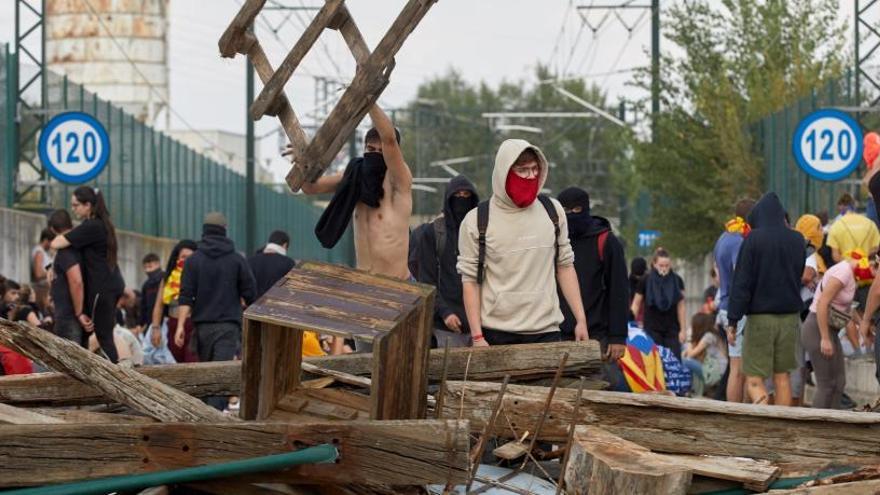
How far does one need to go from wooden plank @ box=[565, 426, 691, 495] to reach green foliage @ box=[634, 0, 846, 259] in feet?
92.1

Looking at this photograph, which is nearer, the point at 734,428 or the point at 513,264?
the point at 734,428

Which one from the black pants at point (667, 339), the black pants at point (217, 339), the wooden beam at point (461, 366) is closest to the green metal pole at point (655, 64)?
the black pants at point (667, 339)

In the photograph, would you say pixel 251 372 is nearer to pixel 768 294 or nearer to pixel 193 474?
pixel 193 474

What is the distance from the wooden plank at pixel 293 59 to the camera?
8.56 m

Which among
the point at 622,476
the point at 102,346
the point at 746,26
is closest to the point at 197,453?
the point at 622,476

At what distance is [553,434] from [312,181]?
58.6 inches

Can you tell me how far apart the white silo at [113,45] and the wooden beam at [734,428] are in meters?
71.3

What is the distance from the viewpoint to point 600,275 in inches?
492

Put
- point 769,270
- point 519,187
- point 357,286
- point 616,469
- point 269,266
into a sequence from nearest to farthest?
point 616,469 < point 357,286 < point 519,187 < point 769,270 < point 269,266

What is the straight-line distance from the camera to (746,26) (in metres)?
37.2

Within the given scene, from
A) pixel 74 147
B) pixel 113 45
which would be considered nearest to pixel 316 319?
pixel 74 147

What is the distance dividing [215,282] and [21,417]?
9.70 m

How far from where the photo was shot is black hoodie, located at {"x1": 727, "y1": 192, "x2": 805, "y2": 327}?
14.6 m

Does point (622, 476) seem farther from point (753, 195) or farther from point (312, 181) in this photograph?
point (753, 195)
